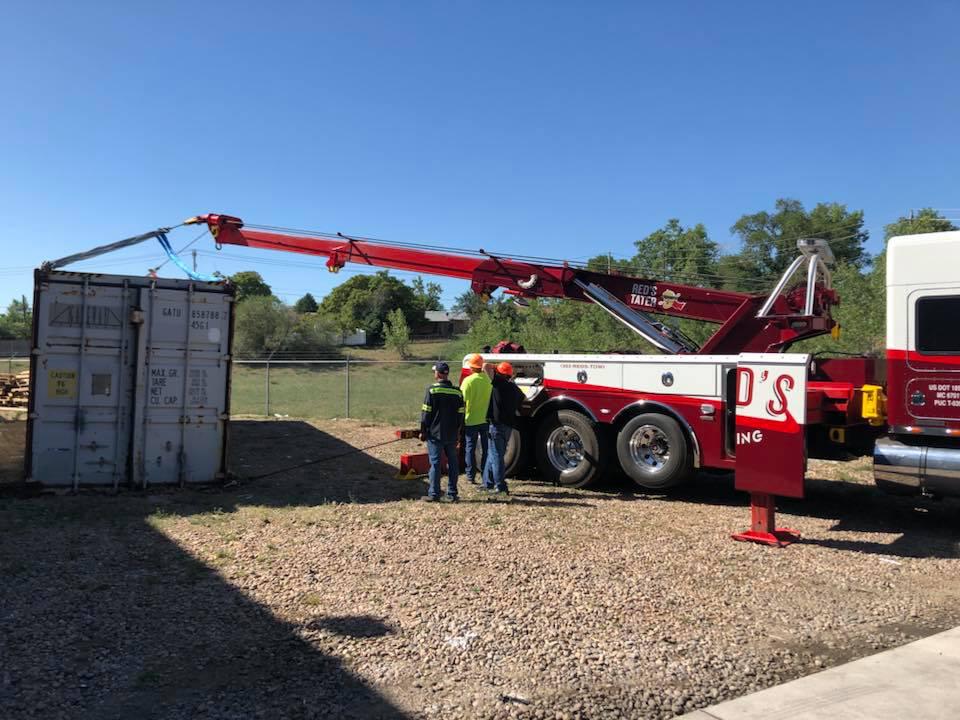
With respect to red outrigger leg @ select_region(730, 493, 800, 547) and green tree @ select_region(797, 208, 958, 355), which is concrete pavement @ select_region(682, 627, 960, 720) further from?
green tree @ select_region(797, 208, 958, 355)

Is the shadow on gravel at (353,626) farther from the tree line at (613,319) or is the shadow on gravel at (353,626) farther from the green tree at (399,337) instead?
the green tree at (399,337)

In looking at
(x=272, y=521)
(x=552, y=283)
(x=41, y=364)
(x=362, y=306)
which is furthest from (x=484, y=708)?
(x=362, y=306)

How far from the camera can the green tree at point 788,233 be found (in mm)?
51531

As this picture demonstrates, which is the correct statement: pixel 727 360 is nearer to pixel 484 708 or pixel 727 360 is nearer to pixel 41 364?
pixel 484 708

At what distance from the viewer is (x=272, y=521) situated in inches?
315

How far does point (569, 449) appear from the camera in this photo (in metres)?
10.7

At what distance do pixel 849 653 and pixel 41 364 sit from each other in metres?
8.86

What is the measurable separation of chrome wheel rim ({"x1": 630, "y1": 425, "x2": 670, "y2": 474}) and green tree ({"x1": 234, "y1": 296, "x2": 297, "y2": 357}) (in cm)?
4926

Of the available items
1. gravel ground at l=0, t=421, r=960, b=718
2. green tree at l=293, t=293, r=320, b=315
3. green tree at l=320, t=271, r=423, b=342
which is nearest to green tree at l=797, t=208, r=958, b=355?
gravel ground at l=0, t=421, r=960, b=718

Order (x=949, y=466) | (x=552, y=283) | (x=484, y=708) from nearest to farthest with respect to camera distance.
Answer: (x=484, y=708)
(x=949, y=466)
(x=552, y=283)

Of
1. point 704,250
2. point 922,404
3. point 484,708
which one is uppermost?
point 704,250

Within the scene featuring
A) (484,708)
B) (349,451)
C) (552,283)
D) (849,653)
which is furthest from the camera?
(349,451)

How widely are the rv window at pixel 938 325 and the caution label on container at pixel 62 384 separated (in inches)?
384

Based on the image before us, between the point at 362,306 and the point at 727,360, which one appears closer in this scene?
the point at 727,360
